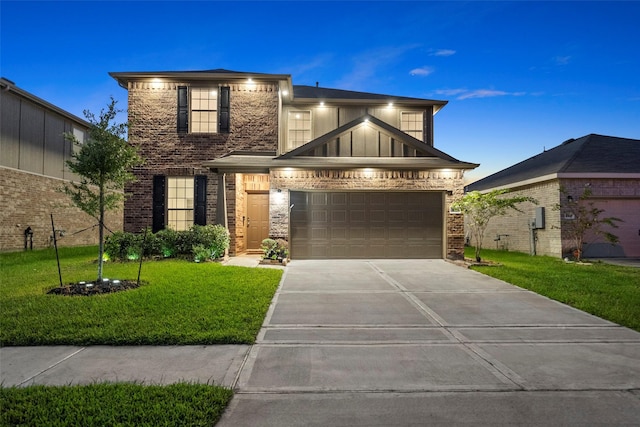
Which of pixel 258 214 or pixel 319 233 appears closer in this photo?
pixel 319 233

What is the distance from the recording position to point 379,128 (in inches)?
516

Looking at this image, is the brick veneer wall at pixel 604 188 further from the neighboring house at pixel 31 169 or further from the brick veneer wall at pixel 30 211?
the neighboring house at pixel 31 169

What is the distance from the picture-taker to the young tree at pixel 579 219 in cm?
1266

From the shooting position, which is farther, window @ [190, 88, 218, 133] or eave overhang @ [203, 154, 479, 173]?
window @ [190, 88, 218, 133]

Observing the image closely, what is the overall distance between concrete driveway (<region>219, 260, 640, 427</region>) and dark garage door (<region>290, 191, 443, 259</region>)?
579 cm

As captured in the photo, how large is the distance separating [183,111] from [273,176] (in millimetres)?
4400

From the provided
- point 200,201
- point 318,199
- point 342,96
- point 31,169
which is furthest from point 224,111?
point 31,169

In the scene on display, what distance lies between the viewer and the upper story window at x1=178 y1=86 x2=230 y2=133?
13367 millimetres

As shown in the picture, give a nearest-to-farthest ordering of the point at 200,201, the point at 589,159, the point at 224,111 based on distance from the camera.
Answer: the point at 200,201 < the point at 224,111 < the point at 589,159

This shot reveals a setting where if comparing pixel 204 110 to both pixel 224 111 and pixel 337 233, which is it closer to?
pixel 224 111

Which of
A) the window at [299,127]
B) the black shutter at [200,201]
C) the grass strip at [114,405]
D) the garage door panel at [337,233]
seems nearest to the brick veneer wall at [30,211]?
the black shutter at [200,201]

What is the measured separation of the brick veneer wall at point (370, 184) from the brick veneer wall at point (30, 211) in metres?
7.17

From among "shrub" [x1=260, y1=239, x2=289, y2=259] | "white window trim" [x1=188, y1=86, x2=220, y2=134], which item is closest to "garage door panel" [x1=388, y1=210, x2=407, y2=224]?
"shrub" [x1=260, y1=239, x2=289, y2=259]

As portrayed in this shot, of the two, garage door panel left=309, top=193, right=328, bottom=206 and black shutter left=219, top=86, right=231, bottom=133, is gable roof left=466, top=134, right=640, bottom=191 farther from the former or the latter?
black shutter left=219, top=86, right=231, bottom=133
